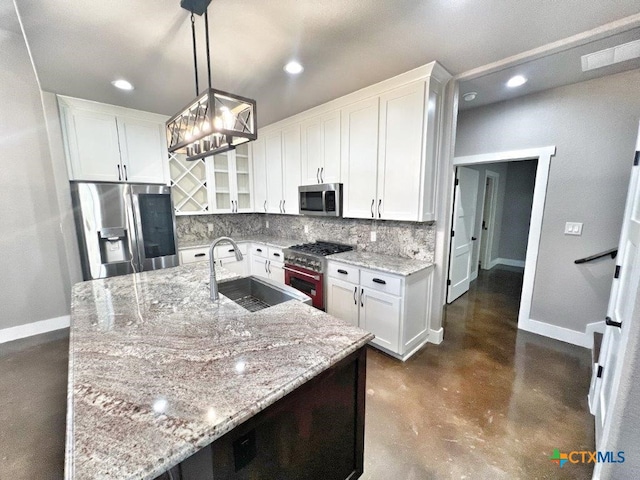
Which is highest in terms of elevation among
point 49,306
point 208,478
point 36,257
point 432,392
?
point 36,257

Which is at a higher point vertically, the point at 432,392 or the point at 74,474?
the point at 74,474

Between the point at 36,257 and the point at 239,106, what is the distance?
3.34m

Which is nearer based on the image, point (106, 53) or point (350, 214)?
point (106, 53)

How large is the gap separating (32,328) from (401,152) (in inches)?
178

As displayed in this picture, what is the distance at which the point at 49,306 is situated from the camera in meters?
3.14

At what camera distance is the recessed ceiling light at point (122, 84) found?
2523 millimetres

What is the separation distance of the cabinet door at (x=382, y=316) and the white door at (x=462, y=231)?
65.1 inches

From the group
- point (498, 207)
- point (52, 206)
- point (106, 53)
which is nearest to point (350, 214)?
point (106, 53)

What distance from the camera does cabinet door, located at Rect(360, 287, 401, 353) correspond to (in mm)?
2422

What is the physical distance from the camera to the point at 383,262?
2.62 m

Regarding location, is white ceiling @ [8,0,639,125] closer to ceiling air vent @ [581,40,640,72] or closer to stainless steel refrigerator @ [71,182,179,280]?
ceiling air vent @ [581,40,640,72]

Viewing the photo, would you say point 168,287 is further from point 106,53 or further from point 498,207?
point 498,207

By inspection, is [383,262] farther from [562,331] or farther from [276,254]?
[562,331]

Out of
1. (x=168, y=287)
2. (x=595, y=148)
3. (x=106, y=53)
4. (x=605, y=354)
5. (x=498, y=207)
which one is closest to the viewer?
(x=605, y=354)
